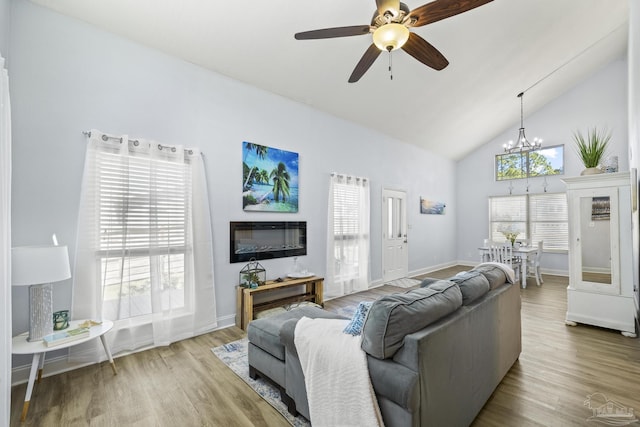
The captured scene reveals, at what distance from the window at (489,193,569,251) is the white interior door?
2.55m

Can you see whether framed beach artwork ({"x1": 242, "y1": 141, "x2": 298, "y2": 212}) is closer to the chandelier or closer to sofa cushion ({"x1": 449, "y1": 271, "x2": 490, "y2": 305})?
sofa cushion ({"x1": 449, "y1": 271, "x2": 490, "y2": 305})

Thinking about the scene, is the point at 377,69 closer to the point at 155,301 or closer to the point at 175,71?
the point at 175,71

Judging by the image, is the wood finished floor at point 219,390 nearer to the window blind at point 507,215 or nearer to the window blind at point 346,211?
the window blind at point 346,211

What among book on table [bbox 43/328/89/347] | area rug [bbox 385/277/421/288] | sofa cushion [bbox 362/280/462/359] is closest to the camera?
sofa cushion [bbox 362/280/462/359]

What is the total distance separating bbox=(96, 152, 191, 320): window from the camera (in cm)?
281

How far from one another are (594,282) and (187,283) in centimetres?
499

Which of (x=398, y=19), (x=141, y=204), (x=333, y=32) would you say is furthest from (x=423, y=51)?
(x=141, y=204)

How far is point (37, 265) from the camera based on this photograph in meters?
2.12

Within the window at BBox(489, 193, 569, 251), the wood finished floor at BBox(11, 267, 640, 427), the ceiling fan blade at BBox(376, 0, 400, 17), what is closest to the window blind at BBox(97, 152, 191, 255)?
the wood finished floor at BBox(11, 267, 640, 427)

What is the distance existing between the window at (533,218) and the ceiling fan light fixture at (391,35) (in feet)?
20.7

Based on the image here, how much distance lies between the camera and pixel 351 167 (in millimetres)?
5312

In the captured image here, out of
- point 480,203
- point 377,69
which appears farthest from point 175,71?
point 480,203

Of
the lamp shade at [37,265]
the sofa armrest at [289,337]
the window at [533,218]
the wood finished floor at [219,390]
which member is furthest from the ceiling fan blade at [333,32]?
the window at [533,218]

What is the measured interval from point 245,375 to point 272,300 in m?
1.57
